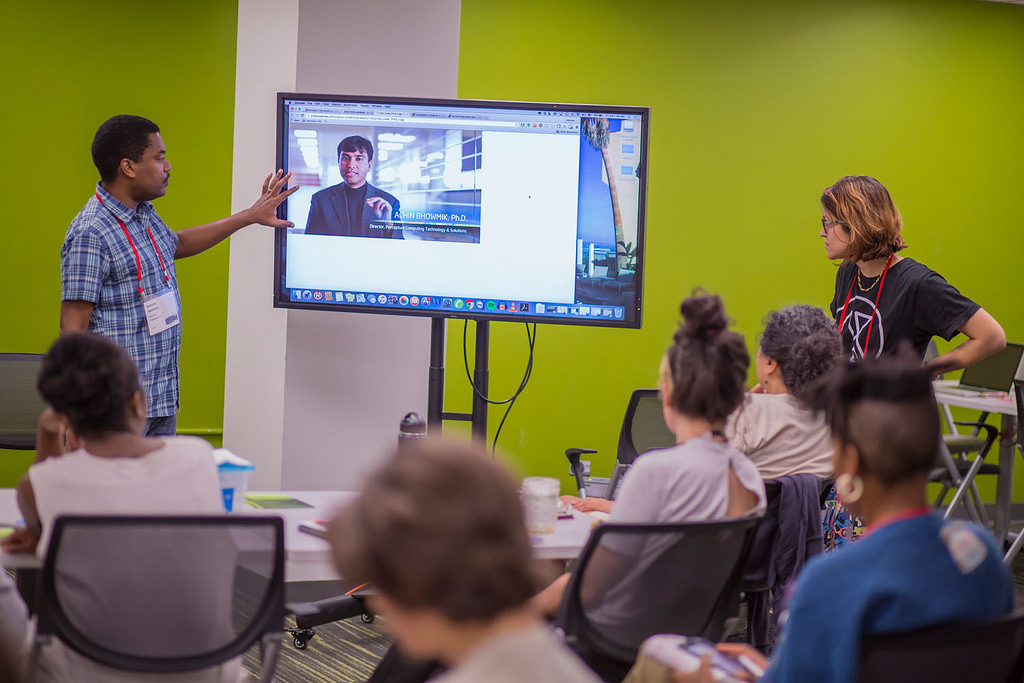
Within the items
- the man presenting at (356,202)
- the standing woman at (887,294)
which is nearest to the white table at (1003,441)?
the standing woman at (887,294)

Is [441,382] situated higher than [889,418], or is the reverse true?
[889,418]

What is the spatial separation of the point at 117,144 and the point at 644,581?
7.40 ft

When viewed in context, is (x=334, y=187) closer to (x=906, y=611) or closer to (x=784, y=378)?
(x=784, y=378)

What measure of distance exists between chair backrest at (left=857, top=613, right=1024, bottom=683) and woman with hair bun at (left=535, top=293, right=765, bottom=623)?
0.60m

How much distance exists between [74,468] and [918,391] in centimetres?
139

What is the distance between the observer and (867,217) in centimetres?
296

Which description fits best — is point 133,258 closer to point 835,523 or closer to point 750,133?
point 835,523

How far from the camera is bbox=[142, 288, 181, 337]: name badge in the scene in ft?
10.1

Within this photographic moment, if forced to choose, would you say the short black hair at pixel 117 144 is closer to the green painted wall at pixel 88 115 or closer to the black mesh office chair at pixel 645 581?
the green painted wall at pixel 88 115

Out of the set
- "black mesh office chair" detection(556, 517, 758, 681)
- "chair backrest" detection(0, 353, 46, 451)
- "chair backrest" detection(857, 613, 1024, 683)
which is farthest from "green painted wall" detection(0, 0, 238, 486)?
"chair backrest" detection(857, 613, 1024, 683)

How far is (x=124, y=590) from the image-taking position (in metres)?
1.59

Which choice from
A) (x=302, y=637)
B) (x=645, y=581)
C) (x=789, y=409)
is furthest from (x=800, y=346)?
(x=302, y=637)

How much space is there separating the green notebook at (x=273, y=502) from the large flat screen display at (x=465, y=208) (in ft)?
3.24

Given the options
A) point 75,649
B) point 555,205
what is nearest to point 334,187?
point 555,205
